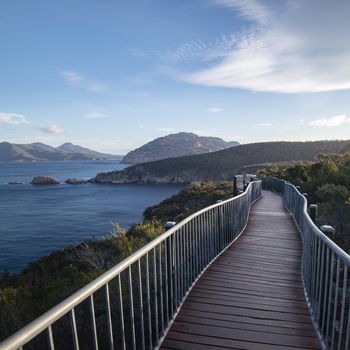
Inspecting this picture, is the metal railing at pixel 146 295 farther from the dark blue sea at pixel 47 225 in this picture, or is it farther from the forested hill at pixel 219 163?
the forested hill at pixel 219 163

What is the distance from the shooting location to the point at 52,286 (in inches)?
358

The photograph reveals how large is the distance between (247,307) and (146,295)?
164 centimetres

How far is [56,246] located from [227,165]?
285 ft

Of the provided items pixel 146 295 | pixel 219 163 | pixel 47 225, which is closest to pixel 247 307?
pixel 146 295

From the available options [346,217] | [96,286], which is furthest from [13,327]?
[346,217]

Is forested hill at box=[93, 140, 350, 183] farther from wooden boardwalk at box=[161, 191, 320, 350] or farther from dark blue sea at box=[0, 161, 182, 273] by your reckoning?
wooden boardwalk at box=[161, 191, 320, 350]

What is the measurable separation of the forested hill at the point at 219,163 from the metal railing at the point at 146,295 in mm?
94659

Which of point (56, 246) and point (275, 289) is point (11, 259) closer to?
point (56, 246)

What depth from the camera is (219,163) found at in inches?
4555

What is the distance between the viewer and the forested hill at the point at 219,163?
350 feet

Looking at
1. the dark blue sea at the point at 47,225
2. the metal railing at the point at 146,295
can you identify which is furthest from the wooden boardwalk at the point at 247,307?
the dark blue sea at the point at 47,225

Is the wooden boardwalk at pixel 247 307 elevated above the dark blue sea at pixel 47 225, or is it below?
above

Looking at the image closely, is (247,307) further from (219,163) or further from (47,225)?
(219,163)

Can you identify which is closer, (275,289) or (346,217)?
(275,289)
